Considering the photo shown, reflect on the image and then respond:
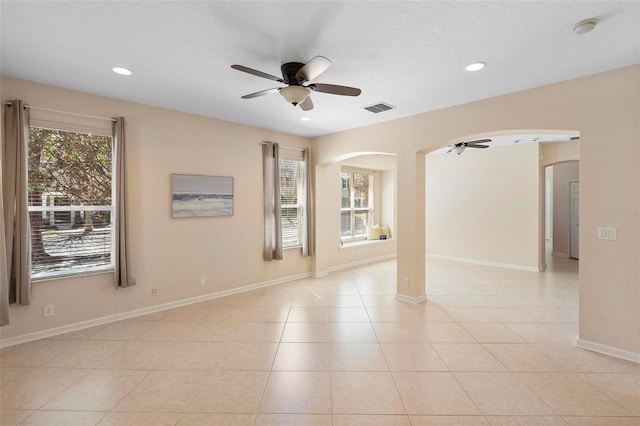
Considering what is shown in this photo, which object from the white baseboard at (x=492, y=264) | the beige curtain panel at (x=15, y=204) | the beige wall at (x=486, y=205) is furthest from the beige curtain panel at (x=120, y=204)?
the white baseboard at (x=492, y=264)

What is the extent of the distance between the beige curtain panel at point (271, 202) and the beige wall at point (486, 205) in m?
4.73

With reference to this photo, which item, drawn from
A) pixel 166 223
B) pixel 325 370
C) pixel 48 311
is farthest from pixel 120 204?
pixel 325 370

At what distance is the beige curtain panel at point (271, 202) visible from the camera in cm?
521

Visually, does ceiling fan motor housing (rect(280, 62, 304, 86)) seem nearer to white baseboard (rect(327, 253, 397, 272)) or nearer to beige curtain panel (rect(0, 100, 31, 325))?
beige curtain panel (rect(0, 100, 31, 325))

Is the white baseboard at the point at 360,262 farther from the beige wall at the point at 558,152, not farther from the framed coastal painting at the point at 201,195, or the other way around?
the beige wall at the point at 558,152

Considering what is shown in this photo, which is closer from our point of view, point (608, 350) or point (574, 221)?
point (608, 350)

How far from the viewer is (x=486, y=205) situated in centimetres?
709

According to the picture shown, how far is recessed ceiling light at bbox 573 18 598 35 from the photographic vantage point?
2092mm

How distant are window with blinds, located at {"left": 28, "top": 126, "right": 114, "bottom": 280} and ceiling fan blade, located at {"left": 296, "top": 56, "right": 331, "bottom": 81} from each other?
290cm

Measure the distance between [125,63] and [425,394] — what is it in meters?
3.98

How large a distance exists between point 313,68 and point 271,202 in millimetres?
3224

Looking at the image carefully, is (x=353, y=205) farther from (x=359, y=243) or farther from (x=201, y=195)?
(x=201, y=195)

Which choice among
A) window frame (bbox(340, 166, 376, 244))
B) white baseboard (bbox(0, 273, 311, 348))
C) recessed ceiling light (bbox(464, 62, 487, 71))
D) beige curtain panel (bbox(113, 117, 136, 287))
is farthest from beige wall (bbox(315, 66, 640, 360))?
beige curtain panel (bbox(113, 117, 136, 287))

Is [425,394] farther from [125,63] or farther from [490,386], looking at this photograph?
[125,63]
